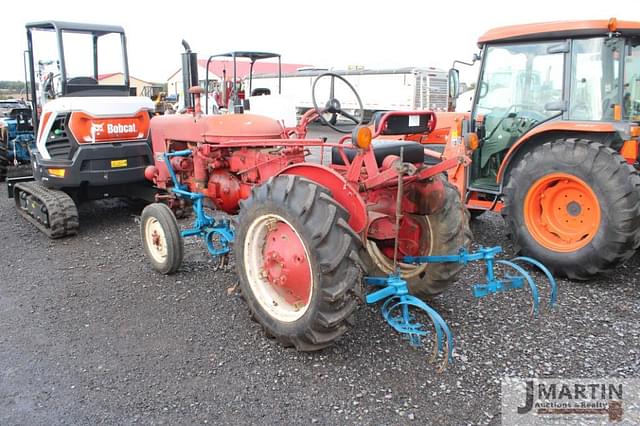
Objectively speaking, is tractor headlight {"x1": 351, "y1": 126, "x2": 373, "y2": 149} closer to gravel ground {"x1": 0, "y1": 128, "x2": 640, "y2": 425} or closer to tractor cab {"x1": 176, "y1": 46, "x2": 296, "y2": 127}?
gravel ground {"x1": 0, "y1": 128, "x2": 640, "y2": 425}

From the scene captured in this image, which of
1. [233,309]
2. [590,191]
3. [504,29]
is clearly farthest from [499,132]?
[233,309]

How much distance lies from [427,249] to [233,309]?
150cm

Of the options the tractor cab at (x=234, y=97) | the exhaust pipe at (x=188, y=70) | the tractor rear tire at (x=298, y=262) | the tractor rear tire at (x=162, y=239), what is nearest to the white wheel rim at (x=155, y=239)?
the tractor rear tire at (x=162, y=239)

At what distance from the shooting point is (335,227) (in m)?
2.96

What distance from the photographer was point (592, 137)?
15.9 feet

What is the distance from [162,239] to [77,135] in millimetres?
2355

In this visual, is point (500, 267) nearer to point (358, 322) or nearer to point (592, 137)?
point (592, 137)

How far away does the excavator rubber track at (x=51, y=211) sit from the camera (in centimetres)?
597

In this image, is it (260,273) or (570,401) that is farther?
(260,273)

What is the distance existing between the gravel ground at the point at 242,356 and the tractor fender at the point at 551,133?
1.24m

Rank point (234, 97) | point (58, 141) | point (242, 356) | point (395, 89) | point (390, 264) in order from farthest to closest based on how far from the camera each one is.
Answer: point (395, 89)
point (58, 141)
point (234, 97)
point (390, 264)
point (242, 356)

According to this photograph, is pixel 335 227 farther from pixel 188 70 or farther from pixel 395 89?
pixel 395 89

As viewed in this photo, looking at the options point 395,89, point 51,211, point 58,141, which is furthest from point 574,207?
point 395,89

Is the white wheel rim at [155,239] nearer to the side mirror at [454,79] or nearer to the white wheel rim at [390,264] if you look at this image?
the white wheel rim at [390,264]
